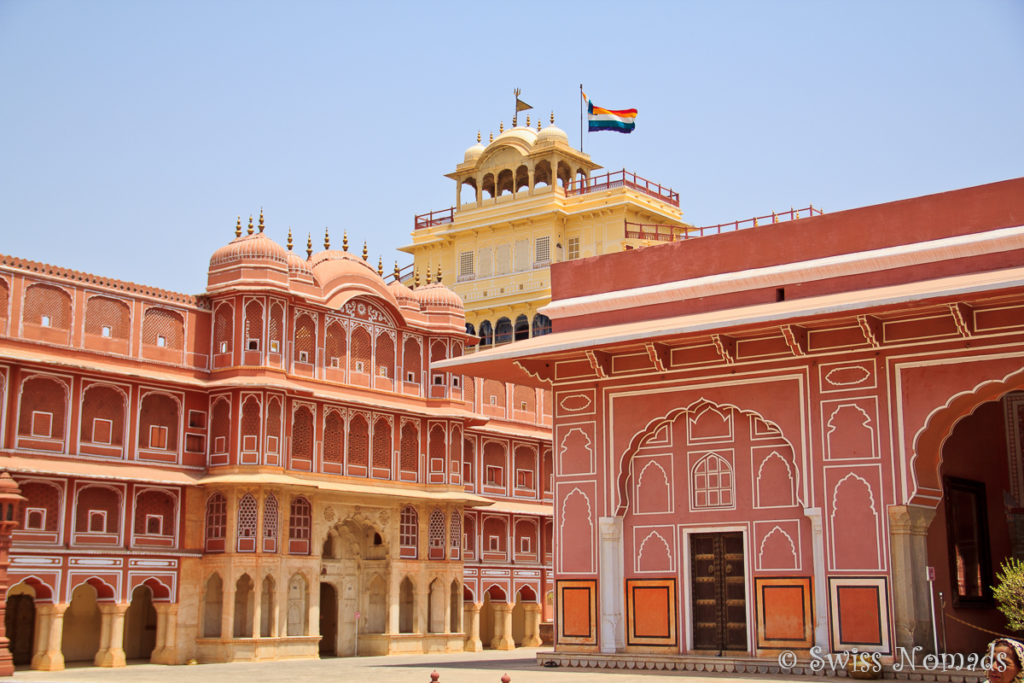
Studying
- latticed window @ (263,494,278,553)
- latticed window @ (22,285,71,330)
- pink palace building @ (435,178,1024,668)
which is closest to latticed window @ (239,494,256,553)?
latticed window @ (263,494,278,553)

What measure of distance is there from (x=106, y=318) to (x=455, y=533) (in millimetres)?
11173

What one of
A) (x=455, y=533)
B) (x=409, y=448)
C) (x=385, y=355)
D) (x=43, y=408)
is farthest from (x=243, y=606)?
(x=385, y=355)

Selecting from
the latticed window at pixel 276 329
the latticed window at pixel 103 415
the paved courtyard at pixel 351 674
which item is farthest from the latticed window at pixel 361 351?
the paved courtyard at pixel 351 674

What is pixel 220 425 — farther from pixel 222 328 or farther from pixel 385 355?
pixel 385 355

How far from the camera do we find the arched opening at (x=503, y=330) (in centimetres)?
4353

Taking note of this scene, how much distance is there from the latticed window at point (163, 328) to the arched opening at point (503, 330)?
16.9m

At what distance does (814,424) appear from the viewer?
19.3 metres

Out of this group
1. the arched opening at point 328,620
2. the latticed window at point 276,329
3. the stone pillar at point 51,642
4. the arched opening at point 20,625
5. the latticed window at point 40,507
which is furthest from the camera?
the arched opening at point 328,620

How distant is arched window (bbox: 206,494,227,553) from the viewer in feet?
89.7

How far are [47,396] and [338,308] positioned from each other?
787 cm

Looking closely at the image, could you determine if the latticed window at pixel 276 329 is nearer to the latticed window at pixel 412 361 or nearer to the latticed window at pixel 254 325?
the latticed window at pixel 254 325

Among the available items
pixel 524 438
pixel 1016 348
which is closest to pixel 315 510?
pixel 524 438

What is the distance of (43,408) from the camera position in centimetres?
2527

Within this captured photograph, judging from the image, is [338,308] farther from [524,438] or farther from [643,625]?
[643,625]
